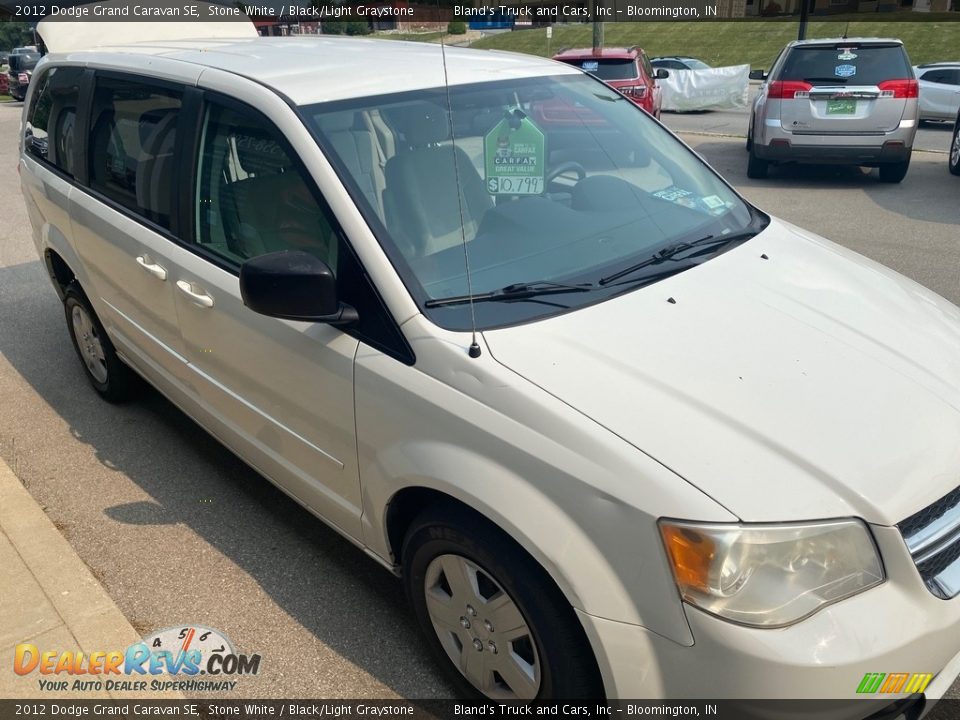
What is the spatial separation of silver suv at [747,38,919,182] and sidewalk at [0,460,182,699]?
8.80m

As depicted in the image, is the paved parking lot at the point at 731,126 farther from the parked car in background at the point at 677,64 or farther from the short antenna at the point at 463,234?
the short antenna at the point at 463,234

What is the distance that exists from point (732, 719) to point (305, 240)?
5.97 feet

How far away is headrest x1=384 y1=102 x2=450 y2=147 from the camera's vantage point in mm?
2781

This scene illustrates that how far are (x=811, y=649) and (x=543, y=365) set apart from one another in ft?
2.92

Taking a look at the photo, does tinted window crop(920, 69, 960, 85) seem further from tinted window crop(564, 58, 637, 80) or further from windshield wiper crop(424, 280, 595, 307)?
windshield wiper crop(424, 280, 595, 307)

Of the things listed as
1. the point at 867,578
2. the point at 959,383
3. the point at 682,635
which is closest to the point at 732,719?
the point at 682,635

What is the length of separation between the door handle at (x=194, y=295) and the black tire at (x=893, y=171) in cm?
904

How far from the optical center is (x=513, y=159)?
115 inches

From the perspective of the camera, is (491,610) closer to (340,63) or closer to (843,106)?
(340,63)

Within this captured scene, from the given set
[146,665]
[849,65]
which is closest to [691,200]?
[146,665]

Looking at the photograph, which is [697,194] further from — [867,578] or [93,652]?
[93,652]

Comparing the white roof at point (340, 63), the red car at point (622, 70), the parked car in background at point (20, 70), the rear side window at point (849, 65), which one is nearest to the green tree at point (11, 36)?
the parked car in background at point (20, 70)

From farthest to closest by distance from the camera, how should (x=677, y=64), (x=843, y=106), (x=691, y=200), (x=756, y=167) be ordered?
(x=677, y=64), (x=756, y=167), (x=843, y=106), (x=691, y=200)

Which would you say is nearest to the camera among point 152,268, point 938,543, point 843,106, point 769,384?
point 938,543
